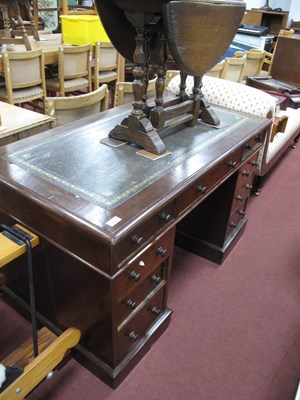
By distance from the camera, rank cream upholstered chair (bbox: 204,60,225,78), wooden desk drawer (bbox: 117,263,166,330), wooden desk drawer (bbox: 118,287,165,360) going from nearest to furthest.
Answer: wooden desk drawer (bbox: 117,263,166,330)
wooden desk drawer (bbox: 118,287,165,360)
cream upholstered chair (bbox: 204,60,225,78)

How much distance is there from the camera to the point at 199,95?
62.7 inches

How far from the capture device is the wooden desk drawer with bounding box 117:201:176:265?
99 centimetres

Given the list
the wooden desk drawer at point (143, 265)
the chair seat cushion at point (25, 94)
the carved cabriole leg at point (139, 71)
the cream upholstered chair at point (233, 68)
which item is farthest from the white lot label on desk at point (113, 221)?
the cream upholstered chair at point (233, 68)

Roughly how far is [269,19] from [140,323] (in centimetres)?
660

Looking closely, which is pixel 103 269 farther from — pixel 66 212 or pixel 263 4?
pixel 263 4

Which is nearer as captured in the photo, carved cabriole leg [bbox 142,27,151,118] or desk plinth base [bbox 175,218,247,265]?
carved cabriole leg [bbox 142,27,151,118]

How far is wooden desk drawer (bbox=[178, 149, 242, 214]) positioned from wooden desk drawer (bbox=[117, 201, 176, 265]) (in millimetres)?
76

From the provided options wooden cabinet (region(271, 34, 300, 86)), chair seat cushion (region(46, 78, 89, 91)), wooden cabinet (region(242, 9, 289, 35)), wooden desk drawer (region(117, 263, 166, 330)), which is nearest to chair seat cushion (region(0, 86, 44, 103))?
chair seat cushion (region(46, 78, 89, 91))

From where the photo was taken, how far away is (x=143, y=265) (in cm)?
116

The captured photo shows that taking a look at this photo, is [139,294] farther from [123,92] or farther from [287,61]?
[287,61]

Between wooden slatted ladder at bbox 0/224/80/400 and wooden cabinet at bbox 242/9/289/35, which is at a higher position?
wooden cabinet at bbox 242/9/289/35

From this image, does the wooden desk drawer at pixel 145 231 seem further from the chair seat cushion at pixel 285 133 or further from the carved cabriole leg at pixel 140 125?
the chair seat cushion at pixel 285 133

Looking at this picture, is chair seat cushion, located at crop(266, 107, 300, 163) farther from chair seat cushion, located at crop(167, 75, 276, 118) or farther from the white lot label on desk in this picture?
the white lot label on desk

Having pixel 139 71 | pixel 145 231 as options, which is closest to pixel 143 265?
pixel 145 231
